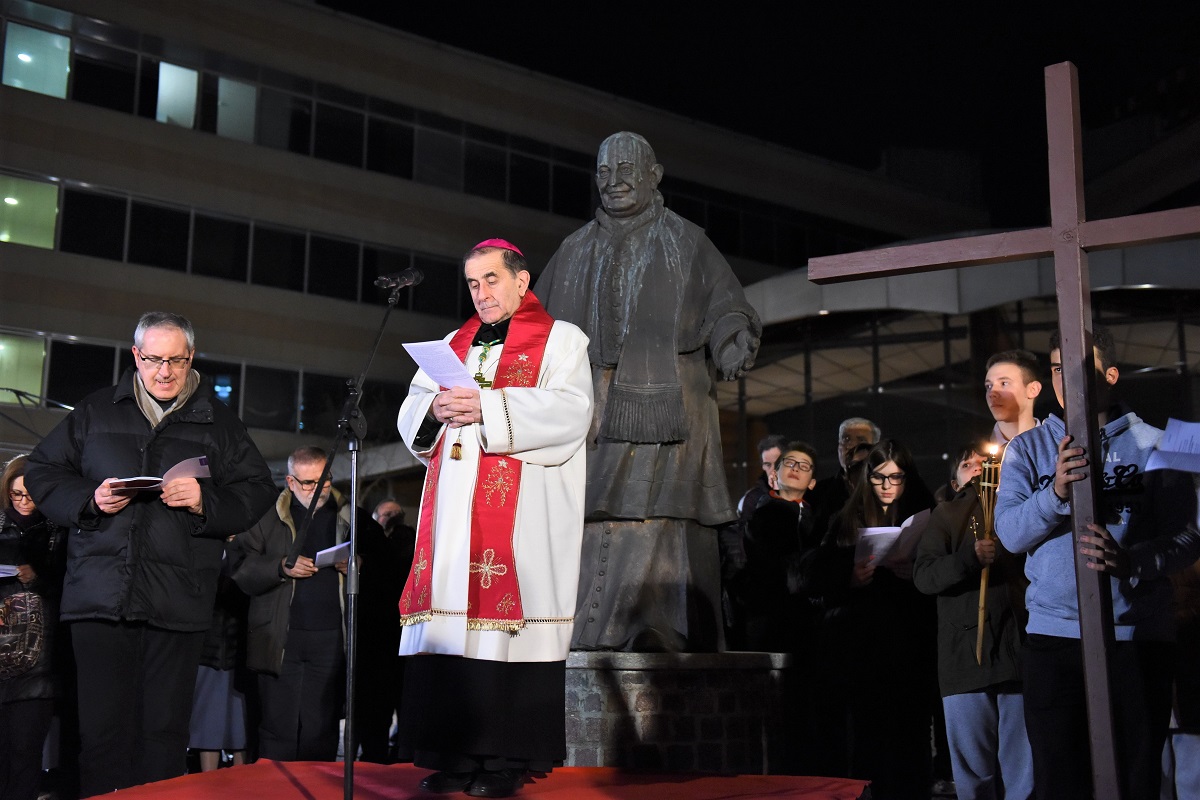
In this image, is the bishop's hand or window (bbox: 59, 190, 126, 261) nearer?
the bishop's hand

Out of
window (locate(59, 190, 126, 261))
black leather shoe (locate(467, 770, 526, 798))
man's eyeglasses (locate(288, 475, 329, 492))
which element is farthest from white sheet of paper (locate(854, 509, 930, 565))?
window (locate(59, 190, 126, 261))

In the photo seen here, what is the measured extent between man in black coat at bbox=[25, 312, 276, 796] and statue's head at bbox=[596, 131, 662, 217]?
101 inches

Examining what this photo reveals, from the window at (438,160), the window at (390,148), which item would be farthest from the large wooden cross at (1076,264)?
the window at (438,160)

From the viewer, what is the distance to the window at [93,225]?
22.9m

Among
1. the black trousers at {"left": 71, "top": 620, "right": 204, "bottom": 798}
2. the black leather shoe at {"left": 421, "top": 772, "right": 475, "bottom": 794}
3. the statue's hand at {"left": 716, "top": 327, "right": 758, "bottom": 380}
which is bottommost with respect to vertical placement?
the black leather shoe at {"left": 421, "top": 772, "right": 475, "bottom": 794}

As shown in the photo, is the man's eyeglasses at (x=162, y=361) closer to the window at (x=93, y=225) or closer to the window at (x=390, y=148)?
the window at (x=93, y=225)

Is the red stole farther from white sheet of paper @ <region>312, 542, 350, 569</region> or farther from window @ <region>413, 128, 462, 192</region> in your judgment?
window @ <region>413, 128, 462, 192</region>

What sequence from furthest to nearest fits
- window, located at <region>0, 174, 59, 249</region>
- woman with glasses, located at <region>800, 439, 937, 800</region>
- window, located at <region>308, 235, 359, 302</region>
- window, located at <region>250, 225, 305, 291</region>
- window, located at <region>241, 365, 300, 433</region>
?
window, located at <region>308, 235, 359, 302</region>
window, located at <region>250, 225, 305, 291</region>
window, located at <region>241, 365, 300, 433</region>
window, located at <region>0, 174, 59, 249</region>
woman with glasses, located at <region>800, 439, 937, 800</region>

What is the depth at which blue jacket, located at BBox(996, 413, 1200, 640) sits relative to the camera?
420cm

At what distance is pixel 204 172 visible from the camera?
24.6 meters

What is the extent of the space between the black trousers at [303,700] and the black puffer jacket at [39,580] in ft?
5.42

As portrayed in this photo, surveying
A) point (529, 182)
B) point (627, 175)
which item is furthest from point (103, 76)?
point (627, 175)

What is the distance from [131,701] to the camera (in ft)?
16.0

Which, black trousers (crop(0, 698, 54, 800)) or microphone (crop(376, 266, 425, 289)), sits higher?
microphone (crop(376, 266, 425, 289))
